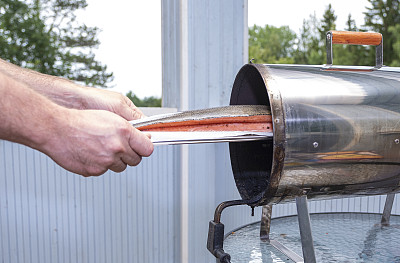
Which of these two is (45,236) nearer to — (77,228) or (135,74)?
(77,228)

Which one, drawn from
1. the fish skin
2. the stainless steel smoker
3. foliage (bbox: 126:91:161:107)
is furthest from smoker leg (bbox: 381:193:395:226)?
foliage (bbox: 126:91:161:107)

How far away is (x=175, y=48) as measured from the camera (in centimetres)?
185

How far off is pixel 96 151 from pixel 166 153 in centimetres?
122

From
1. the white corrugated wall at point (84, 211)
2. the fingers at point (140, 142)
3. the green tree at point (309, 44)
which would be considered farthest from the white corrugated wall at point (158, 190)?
the fingers at point (140, 142)

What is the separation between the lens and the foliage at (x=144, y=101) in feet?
6.28

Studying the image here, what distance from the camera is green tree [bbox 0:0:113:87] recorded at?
5.63 ft

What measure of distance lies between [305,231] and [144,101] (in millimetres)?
1361

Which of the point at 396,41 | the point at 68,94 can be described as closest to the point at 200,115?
the point at 68,94

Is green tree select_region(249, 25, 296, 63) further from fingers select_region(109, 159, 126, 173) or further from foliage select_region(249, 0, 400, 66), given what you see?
fingers select_region(109, 159, 126, 173)

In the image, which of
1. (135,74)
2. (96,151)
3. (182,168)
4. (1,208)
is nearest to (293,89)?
(96,151)

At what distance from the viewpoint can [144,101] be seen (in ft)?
6.36

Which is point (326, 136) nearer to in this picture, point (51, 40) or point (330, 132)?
point (330, 132)

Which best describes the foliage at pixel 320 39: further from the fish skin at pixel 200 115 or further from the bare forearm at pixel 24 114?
the bare forearm at pixel 24 114

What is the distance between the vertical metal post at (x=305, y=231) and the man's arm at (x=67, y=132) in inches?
12.8
